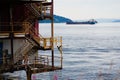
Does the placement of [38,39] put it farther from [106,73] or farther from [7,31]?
[106,73]

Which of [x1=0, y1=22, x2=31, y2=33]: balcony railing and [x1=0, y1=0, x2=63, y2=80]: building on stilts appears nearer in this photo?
[x1=0, y1=0, x2=63, y2=80]: building on stilts

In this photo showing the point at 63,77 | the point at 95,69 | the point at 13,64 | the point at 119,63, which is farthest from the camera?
the point at 119,63

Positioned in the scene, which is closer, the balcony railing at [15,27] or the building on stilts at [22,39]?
the building on stilts at [22,39]

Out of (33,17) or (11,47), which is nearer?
(11,47)

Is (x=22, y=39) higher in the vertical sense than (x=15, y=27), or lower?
lower

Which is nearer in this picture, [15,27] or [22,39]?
[22,39]

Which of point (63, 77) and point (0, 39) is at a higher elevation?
point (0, 39)

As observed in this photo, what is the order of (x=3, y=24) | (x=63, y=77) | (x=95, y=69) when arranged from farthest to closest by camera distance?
1. (x=95, y=69)
2. (x=63, y=77)
3. (x=3, y=24)

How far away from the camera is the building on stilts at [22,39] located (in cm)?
3841

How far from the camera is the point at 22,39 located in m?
40.1

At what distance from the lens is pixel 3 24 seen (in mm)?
41031

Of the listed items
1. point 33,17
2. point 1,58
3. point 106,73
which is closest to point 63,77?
point 106,73

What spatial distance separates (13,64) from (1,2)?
6396 millimetres

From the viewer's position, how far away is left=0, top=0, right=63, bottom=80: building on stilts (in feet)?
126
